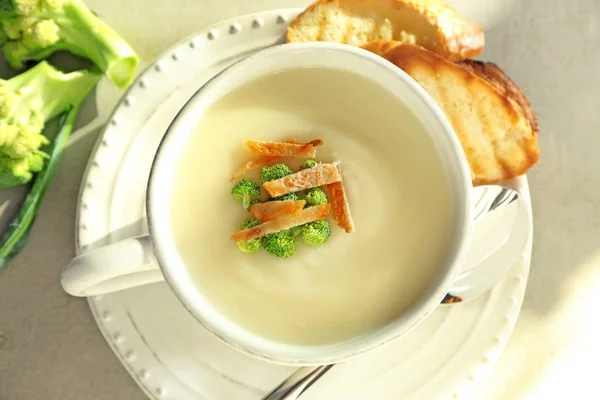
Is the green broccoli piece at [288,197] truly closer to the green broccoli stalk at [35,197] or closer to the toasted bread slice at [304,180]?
the toasted bread slice at [304,180]

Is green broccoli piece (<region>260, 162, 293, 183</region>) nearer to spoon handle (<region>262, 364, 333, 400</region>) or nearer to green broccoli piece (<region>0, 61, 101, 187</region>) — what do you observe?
spoon handle (<region>262, 364, 333, 400</region>)

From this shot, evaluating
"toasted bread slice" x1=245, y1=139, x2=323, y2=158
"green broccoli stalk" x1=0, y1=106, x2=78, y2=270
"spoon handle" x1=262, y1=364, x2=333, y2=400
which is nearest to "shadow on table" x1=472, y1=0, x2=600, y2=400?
"spoon handle" x1=262, y1=364, x2=333, y2=400

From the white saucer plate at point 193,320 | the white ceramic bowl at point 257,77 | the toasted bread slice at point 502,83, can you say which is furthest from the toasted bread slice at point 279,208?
the toasted bread slice at point 502,83

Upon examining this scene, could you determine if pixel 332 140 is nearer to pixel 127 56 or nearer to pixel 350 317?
pixel 350 317

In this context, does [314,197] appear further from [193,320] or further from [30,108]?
[30,108]

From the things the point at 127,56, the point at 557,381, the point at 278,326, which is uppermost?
the point at 127,56

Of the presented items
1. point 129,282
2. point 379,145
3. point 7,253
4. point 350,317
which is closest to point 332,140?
point 379,145

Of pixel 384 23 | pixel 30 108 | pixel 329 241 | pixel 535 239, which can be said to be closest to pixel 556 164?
pixel 535 239
